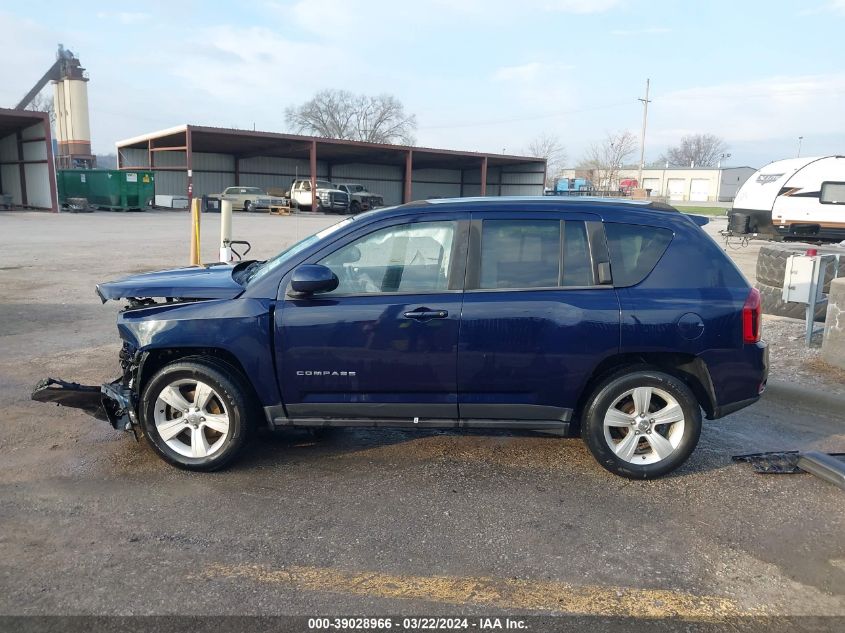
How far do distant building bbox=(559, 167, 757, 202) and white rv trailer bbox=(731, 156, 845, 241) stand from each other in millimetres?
73727

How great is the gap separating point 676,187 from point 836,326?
96821mm

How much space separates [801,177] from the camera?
18.4 meters

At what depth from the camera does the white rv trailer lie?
17719 mm

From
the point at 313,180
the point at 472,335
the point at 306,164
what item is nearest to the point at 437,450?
the point at 472,335

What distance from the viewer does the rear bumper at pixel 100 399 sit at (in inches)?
168

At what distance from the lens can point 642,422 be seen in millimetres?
4062

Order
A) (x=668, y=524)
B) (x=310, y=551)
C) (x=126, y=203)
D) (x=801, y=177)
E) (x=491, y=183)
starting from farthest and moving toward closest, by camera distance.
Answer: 1. (x=491, y=183)
2. (x=126, y=203)
3. (x=801, y=177)
4. (x=668, y=524)
5. (x=310, y=551)

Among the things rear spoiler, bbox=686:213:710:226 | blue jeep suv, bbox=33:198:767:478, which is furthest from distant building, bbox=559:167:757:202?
blue jeep suv, bbox=33:198:767:478

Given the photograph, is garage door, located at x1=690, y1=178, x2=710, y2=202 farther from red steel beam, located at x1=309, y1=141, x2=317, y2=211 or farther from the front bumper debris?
the front bumper debris

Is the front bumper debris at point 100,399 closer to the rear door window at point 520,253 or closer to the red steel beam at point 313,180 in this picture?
the rear door window at point 520,253

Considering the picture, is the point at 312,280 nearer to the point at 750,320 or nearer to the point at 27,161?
the point at 750,320

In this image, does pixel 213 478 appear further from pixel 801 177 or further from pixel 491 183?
pixel 491 183

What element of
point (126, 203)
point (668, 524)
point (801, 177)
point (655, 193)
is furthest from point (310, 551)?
point (655, 193)

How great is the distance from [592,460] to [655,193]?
93.9 meters
